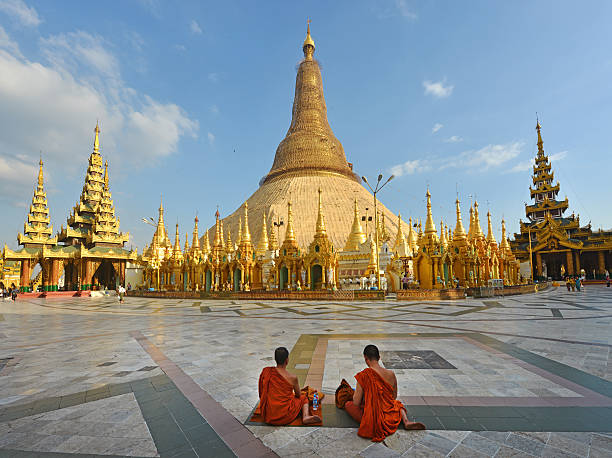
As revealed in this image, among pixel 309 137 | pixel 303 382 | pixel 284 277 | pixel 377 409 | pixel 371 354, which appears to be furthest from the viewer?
pixel 309 137

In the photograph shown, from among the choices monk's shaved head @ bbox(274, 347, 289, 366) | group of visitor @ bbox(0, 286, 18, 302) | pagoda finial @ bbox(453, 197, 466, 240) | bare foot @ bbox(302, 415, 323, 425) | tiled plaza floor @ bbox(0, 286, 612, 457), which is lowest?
group of visitor @ bbox(0, 286, 18, 302)

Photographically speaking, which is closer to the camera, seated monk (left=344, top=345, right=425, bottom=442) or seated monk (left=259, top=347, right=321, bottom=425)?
seated monk (left=344, top=345, right=425, bottom=442)

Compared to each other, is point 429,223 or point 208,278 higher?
point 429,223

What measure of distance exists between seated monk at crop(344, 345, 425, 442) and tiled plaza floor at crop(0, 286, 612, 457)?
0.13 meters

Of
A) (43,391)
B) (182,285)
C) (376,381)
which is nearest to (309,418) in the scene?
(376,381)

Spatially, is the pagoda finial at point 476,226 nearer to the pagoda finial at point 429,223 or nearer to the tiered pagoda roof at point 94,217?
the pagoda finial at point 429,223

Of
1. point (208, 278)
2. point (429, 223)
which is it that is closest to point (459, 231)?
point (429, 223)

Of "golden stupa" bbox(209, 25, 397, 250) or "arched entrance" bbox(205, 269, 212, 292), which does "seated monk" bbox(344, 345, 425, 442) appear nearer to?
"arched entrance" bbox(205, 269, 212, 292)

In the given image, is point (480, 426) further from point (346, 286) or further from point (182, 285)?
point (182, 285)

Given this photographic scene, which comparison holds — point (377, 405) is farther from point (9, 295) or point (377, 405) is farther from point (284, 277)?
point (9, 295)

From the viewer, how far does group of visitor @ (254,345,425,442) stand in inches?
141

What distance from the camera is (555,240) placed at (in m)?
47.2

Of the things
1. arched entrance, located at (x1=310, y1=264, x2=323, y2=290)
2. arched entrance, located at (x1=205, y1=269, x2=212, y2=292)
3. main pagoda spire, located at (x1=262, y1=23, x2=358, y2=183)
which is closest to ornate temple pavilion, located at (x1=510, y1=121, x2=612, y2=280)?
arched entrance, located at (x1=310, y1=264, x2=323, y2=290)

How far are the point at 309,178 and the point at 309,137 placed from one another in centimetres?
926
